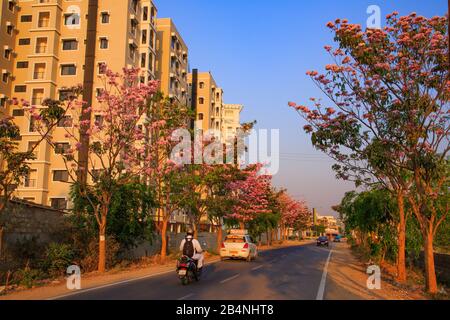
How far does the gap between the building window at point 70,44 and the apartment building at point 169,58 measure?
10819mm

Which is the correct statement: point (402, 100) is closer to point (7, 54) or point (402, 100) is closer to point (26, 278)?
point (26, 278)

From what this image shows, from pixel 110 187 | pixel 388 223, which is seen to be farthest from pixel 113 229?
pixel 388 223

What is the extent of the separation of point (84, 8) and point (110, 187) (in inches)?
1365

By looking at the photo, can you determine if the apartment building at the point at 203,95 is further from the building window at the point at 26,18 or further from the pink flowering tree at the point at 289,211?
the building window at the point at 26,18

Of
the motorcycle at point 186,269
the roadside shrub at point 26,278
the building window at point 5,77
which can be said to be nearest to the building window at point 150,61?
the building window at point 5,77

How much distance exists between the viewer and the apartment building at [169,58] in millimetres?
56281

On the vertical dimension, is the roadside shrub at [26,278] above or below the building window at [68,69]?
below

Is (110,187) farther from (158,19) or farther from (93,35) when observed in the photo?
(158,19)

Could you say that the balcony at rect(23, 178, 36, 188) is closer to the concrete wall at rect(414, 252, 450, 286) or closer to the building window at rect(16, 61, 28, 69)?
the building window at rect(16, 61, 28, 69)

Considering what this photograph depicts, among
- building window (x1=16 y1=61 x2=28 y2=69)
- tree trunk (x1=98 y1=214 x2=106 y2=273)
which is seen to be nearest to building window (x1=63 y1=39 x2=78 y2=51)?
building window (x1=16 y1=61 x2=28 y2=69)

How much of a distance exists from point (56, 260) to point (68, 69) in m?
34.0

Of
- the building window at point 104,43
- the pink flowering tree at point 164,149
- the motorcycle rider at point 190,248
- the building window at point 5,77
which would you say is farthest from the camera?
the building window at point 5,77

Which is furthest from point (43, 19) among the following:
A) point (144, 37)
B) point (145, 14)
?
point (145, 14)

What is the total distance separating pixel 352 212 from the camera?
28.9m
